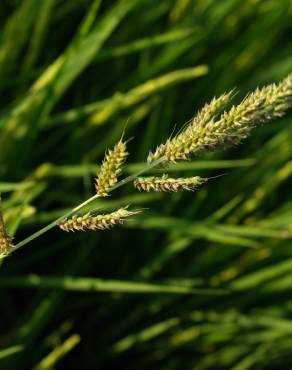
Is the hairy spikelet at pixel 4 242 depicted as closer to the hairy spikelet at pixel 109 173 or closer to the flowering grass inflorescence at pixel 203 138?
the flowering grass inflorescence at pixel 203 138

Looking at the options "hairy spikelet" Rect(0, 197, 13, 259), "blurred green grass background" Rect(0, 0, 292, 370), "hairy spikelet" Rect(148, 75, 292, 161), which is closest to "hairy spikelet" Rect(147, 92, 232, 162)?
"hairy spikelet" Rect(148, 75, 292, 161)

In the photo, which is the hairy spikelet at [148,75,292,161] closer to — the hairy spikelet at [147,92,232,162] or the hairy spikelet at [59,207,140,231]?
the hairy spikelet at [147,92,232,162]

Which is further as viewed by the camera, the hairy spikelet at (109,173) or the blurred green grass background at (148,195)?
the blurred green grass background at (148,195)

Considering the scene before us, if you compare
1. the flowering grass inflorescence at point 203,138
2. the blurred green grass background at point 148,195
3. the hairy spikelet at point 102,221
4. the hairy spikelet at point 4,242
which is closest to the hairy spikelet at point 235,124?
the flowering grass inflorescence at point 203,138

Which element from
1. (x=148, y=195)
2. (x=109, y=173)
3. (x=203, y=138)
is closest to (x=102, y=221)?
(x=109, y=173)

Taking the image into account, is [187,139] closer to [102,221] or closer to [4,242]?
[102,221]

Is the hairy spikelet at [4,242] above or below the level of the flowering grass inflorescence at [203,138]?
above
